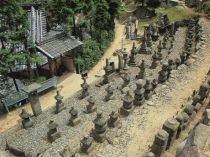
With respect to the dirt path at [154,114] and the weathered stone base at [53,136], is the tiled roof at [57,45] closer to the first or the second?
the weathered stone base at [53,136]

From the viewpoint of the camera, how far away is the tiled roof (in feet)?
70.3

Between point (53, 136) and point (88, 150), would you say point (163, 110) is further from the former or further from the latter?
A: point (53, 136)

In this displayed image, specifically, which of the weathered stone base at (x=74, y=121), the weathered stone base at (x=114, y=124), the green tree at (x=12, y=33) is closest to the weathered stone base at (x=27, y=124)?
the weathered stone base at (x=74, y=121)

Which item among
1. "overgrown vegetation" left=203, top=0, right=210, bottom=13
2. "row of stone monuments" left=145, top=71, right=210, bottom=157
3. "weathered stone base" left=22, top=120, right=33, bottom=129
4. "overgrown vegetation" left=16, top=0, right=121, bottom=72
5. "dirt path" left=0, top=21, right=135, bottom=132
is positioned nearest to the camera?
"row of stone monuments" left=145, top=71, right=210, bottom=157

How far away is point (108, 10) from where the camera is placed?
28750 mm

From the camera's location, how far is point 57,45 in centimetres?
2258

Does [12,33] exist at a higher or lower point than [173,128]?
higher

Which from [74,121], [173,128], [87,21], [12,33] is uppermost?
[87,21]

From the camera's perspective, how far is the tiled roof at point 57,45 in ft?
70.3

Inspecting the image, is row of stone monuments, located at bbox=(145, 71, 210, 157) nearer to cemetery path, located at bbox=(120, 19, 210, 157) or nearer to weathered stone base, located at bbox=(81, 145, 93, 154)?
cemetery path, located at bbox=(120, 19, 210, 157)

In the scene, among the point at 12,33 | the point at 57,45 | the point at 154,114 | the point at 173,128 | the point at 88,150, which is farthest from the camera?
the point at 57,45

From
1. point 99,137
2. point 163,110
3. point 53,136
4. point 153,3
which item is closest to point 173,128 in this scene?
point 163,110

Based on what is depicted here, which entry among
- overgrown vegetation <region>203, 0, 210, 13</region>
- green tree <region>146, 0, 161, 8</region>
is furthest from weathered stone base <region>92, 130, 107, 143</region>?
green tree <region>146, 0, 161, 8</region>

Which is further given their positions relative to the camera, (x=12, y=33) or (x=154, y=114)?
(x=12, y=33)
